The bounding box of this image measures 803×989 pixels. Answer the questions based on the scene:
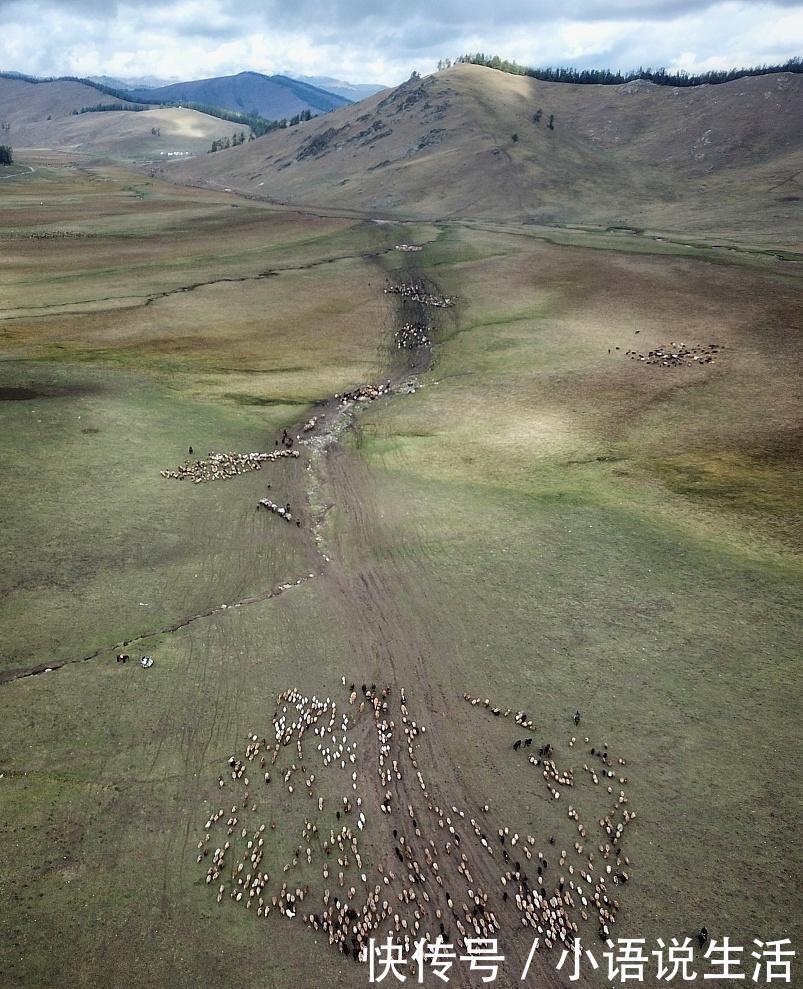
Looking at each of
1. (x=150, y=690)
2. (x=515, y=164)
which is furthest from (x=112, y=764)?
(x=515, y=164)

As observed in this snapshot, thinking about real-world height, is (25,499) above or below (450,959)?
above

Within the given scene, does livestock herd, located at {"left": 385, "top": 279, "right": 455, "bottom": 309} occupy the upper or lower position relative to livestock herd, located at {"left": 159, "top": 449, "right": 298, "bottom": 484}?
upper

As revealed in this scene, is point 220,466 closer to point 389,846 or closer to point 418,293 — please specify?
point 389,846

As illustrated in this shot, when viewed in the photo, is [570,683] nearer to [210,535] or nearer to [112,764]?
[112,764]

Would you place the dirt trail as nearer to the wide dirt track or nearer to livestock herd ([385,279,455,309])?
the wide dirt track

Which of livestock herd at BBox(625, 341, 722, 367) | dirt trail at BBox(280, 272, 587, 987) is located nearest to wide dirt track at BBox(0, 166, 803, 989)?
dirt trail at BBox(280, 272, 587, 987)
